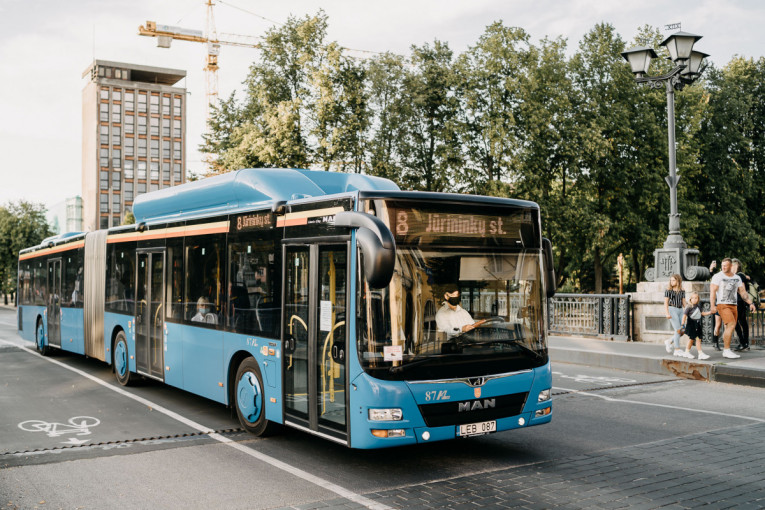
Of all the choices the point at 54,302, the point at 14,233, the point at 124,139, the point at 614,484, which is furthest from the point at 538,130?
the point at 124,139

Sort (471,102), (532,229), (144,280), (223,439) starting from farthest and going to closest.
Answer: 1. (471,102)
2. (144,280)
3. (223,439)
4. (532,229)

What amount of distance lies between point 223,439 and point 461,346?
319 cm

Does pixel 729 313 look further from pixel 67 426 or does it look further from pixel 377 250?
pixel 67 426

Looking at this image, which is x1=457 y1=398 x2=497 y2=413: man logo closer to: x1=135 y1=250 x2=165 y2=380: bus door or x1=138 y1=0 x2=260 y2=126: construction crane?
x1=135 y1=250 x2=165 y2=380: bus door

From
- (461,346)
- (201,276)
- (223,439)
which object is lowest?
(223,439)

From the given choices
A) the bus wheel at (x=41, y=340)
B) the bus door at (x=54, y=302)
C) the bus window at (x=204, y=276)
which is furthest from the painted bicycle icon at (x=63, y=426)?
the bus wheel at (x=41, y=340)

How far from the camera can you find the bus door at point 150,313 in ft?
34.8

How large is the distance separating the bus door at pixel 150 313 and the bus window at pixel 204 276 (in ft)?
3.41

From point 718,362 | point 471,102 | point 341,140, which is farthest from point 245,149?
point 718,362

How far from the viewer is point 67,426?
8570mm

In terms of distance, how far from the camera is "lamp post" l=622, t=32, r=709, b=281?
1605 centimetres

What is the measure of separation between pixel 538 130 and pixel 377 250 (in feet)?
110

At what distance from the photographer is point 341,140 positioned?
34625 millimetres

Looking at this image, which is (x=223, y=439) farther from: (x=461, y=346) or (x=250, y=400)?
(x=461, y=346)
